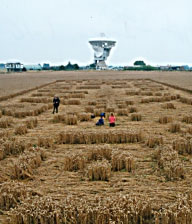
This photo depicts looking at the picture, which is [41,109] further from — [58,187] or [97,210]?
[97,210]

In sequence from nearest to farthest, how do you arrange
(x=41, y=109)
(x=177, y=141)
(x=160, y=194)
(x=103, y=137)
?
(x=160, y=194), (x=177, y=141), (x=103, y=137), (x=41, y=109)

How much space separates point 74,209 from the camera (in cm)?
641

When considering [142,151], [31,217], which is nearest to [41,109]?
[142,151]

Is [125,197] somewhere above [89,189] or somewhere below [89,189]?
above

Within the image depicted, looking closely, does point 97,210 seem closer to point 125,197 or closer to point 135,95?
point 125,197

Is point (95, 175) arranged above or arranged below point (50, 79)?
below

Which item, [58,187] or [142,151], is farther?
[142,151]

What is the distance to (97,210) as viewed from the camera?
20.4 ft

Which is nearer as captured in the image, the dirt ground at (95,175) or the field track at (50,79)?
the dirt ground at (95,175)

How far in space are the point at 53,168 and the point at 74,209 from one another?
3862mm

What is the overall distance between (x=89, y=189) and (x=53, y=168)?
2.21m

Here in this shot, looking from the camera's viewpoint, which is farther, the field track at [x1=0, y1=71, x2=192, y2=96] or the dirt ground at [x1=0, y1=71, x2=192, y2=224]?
the field track at [x1=0, y1=71, x2=192, y2=96]

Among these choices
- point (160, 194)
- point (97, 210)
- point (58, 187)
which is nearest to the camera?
point (97, 210)

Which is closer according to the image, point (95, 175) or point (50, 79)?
point (95, 175)
